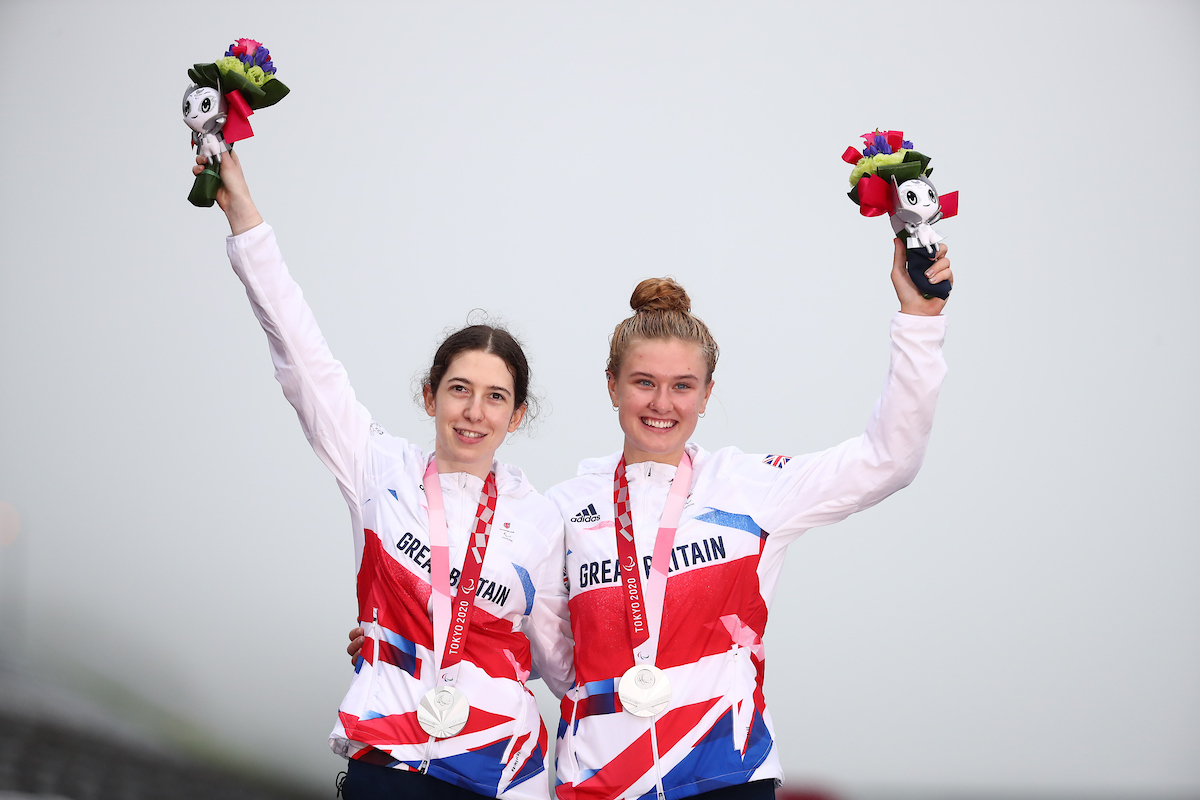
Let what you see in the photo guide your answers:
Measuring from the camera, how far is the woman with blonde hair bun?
194 centimetres

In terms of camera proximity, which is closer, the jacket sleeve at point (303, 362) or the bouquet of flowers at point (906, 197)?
the bouquet of flowers at point (906, 197)

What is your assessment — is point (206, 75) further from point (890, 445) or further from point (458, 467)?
point (890, 445)

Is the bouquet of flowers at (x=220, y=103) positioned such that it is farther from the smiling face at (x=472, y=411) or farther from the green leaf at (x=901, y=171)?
the green leaf at (x=901, y=171)

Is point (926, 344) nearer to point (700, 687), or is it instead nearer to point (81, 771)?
point (700, 687)

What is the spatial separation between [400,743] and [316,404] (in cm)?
80

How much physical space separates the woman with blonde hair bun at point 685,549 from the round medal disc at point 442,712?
28 centimetres

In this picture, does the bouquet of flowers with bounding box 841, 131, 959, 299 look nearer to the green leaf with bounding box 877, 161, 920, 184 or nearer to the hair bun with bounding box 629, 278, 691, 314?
the green leaf with bounding box 877, 161, 920, 184

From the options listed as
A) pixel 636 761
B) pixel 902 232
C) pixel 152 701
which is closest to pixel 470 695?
pixel 636 761

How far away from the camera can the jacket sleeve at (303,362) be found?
6.78 ft

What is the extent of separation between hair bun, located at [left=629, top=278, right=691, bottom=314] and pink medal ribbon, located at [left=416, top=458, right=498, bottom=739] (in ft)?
2.12

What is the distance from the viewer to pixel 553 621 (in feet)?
7.40

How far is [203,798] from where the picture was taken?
13.2 ft

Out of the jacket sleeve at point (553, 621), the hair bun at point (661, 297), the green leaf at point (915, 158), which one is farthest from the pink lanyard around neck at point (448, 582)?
the green leaf at point (915, 158)

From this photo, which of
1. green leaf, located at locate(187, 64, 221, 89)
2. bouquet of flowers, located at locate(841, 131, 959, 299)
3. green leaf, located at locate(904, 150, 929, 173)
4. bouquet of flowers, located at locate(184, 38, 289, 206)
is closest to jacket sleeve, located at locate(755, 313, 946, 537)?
bouquet of flowers, located at locate(841, 131, 959, 299)
